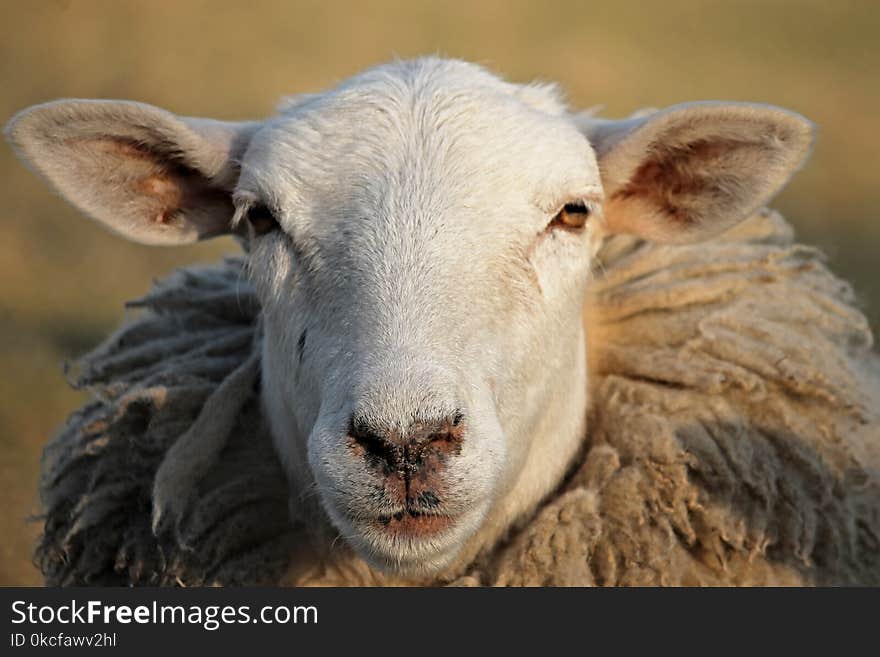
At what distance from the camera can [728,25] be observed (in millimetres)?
13898

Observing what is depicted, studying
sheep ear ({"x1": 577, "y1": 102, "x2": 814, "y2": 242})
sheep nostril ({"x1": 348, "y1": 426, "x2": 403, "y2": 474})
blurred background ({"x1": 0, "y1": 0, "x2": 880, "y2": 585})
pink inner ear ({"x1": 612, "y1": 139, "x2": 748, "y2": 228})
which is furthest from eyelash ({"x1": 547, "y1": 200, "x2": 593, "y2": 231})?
blurred background ({"x1": 0, "y1": 0, "x2": 880, "y2": 585})

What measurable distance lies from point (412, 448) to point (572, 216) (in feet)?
3.31

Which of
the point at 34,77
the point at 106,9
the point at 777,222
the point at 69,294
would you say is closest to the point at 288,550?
the point at 777,222

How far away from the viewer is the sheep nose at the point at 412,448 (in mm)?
2488

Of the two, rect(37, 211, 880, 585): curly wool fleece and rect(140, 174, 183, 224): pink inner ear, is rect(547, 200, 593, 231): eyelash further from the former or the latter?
rect(140, 174, 183, 224): pink inner ear

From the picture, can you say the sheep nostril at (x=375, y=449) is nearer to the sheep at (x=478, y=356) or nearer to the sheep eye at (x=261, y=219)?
the sheep at (x=478, y=356)

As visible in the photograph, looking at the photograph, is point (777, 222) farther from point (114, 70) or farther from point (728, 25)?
point (728, 25)

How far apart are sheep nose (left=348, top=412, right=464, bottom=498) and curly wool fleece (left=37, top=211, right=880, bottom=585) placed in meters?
0.73

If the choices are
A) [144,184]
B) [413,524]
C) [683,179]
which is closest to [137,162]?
[144,184]

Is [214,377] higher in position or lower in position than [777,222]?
lower

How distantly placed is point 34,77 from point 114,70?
2.56 feet

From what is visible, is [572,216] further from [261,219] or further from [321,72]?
[321,72]

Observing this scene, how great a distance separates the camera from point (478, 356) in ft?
9.11

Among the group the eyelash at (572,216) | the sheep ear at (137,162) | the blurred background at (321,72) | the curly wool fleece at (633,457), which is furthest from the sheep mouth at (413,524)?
the blurred background at (321,72)
